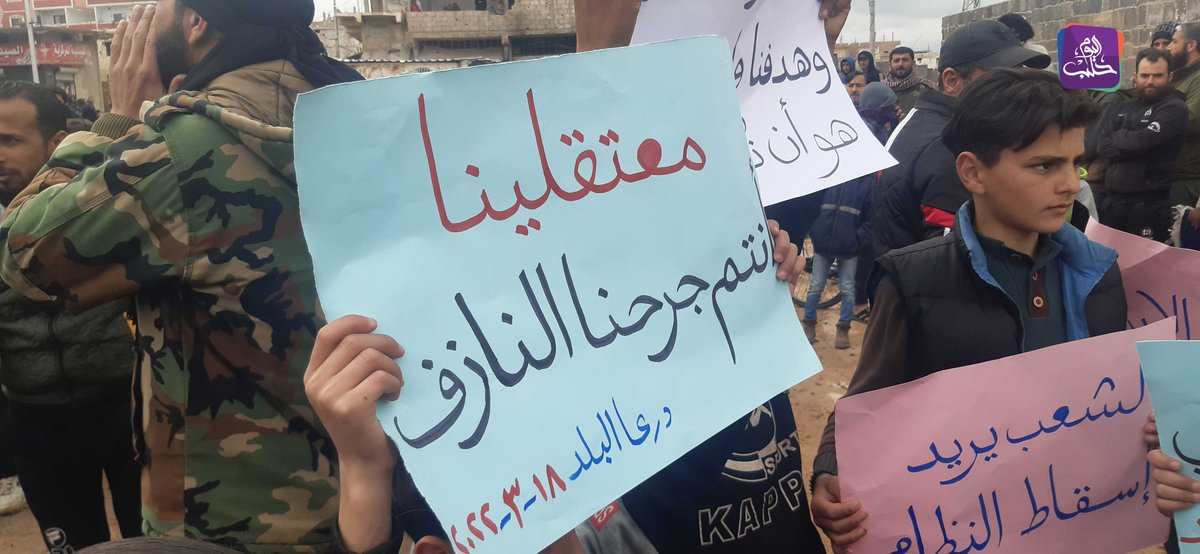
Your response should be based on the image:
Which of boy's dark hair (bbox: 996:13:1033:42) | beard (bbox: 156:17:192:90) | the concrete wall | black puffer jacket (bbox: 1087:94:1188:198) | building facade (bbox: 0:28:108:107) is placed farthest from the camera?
building facade (bbox: 0:28:108:107)

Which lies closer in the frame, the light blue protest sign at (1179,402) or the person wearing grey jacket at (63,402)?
the light blue protest sign at (1179,402)

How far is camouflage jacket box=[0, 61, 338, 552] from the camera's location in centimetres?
123

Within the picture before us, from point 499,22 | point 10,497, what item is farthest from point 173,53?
point 499,22

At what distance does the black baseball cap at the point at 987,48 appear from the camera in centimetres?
308

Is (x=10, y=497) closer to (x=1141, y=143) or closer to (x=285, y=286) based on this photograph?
(x=285, y=286)

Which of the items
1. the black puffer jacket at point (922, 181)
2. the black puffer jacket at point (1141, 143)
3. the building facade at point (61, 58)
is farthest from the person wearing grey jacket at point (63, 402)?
the building facade at point (61, 58)

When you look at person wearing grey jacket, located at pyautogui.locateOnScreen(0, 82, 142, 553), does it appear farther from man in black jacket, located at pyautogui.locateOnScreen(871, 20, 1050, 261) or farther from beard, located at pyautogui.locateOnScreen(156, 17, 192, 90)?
man in black jacket, located at pyautogui.locateOnScreen(871, 20, 1050, 261)

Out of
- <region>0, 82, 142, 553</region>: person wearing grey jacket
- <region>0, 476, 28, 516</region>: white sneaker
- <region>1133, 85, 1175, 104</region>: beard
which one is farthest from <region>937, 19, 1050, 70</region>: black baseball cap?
<region>0, 476, 28, 516</region>: white sneaker

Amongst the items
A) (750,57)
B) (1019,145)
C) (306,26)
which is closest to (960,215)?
(1019,145)

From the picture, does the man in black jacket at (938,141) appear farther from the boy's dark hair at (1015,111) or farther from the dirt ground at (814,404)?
the boy's dark hair at (1015,111)

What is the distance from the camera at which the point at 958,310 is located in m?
1.52

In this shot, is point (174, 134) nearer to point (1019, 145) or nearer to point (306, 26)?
point (306, 26)

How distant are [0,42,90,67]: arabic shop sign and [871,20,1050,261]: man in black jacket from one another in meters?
42.6

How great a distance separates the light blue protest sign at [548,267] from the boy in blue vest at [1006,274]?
49cm
